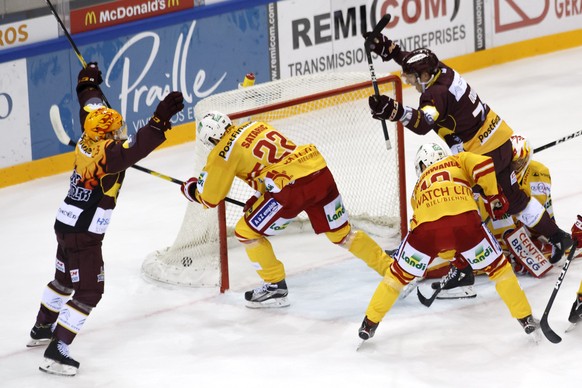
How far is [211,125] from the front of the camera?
7035 mm

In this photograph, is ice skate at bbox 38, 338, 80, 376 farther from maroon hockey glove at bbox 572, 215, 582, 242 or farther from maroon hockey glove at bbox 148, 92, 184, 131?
maroon hockey glove at bbox 572, 215, 582, 242

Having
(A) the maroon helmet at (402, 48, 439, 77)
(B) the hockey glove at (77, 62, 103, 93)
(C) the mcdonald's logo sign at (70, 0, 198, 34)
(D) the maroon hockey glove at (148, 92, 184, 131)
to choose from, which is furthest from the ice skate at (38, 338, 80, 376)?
(C) the mcdonald's logo sign at (70, 0, 198, 34)

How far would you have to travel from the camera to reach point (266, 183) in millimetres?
7109

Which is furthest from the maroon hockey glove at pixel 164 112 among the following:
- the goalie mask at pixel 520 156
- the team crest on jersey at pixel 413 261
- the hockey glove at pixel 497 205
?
the goalie mask at pixel 520 156

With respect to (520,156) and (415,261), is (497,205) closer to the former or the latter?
(520,156)

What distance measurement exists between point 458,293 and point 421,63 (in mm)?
1262

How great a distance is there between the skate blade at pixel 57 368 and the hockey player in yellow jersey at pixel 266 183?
1.14 m

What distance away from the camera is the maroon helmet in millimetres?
7410

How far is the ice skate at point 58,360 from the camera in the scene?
6582mm

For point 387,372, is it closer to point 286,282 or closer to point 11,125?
point 286,282

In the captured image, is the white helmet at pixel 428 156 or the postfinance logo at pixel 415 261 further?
the white helmet at pixel 428 156

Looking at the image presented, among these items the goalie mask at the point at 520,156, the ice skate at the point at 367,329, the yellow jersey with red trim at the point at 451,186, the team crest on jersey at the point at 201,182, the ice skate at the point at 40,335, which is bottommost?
the ice skate at the point at 40,335

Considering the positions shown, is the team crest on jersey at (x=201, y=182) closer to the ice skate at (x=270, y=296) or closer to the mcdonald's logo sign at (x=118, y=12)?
the ice skate at (x=270, y=296)

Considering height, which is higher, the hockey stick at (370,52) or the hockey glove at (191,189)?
the hockey stick at (370,52)
